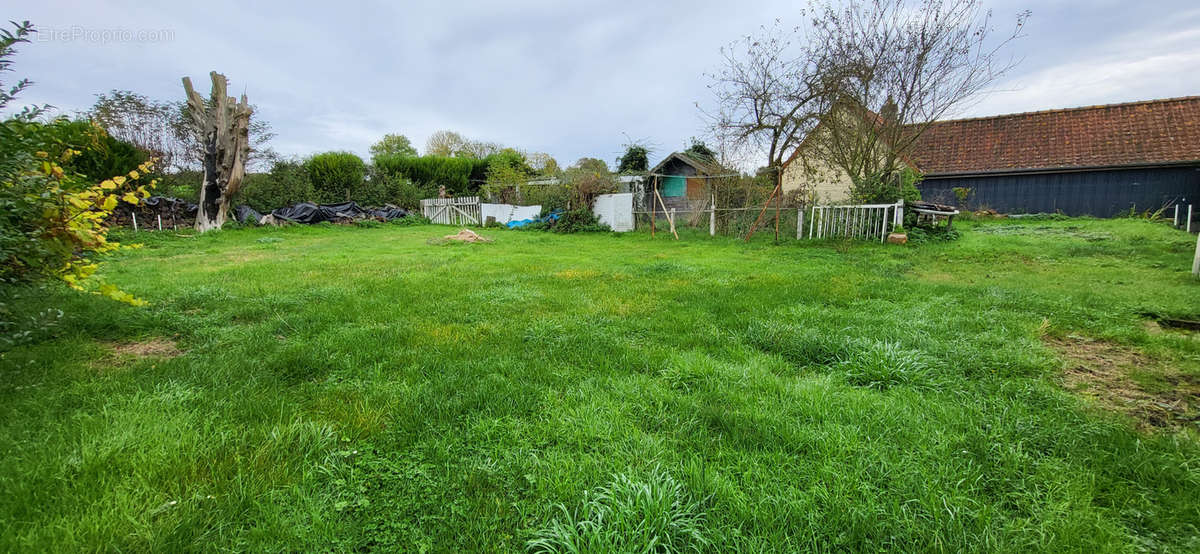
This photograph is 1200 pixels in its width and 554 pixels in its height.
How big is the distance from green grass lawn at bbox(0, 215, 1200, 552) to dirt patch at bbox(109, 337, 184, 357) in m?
0.03

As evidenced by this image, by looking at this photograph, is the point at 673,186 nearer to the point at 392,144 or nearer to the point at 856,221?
the point at 856,221

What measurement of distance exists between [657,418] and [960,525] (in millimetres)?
1115

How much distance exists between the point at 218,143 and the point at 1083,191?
30917 mm

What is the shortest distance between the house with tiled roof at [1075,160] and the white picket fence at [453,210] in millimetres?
15675

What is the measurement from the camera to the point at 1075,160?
17.5 meters

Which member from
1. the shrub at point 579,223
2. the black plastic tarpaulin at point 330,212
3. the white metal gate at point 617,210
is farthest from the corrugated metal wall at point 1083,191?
the black plastic tarpaulin at point 330,212

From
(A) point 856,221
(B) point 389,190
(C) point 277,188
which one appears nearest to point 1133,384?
(A) point 856,221

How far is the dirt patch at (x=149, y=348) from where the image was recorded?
2.89 metres

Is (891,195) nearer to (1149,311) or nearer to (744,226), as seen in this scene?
(744,226)

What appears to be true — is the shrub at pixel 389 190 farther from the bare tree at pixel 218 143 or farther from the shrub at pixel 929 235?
the shrub at pixel 929 235

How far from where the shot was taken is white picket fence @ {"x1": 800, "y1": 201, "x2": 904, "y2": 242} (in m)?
10.0

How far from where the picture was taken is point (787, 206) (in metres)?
11.5

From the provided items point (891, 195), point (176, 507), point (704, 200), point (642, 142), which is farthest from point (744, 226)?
point (176, 507)

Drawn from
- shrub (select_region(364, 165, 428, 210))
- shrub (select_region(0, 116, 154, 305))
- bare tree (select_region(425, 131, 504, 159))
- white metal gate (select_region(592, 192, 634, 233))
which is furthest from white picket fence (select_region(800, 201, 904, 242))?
bare tree (select_region(425, 131, 504, 159))
